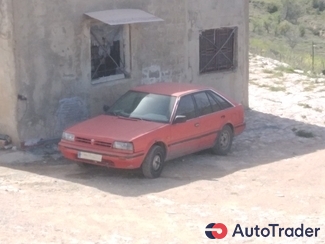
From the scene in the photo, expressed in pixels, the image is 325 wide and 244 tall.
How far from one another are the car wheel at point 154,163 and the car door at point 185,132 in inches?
10.1

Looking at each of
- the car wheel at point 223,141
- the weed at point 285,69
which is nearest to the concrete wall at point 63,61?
the car wheel at point 223,141

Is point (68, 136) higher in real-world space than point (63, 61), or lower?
lower

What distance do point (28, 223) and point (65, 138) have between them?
289cm

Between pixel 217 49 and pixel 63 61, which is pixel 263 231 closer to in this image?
pixel 63 61

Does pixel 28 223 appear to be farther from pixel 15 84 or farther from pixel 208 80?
pixel 208 80

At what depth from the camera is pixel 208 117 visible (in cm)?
1380

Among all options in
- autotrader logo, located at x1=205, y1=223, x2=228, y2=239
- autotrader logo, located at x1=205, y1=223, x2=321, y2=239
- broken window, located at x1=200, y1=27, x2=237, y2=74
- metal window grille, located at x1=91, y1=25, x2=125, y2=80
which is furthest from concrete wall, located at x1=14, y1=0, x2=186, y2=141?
autotrader logo, located at x1=205, y1=223, x2=321, y2=239

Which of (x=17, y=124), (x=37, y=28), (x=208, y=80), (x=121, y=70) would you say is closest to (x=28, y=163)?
(x=17, y=124)

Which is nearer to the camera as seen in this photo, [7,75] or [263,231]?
[263,231]

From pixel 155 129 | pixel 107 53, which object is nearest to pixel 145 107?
pixel 155 129

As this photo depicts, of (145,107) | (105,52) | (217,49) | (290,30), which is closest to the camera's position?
(145,107)

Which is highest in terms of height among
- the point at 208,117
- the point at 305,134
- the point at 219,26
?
the point at 219,26

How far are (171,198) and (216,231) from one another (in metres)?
1.67

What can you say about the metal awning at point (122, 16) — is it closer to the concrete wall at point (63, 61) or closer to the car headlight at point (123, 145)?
the concrete wall at point (63, 61)
